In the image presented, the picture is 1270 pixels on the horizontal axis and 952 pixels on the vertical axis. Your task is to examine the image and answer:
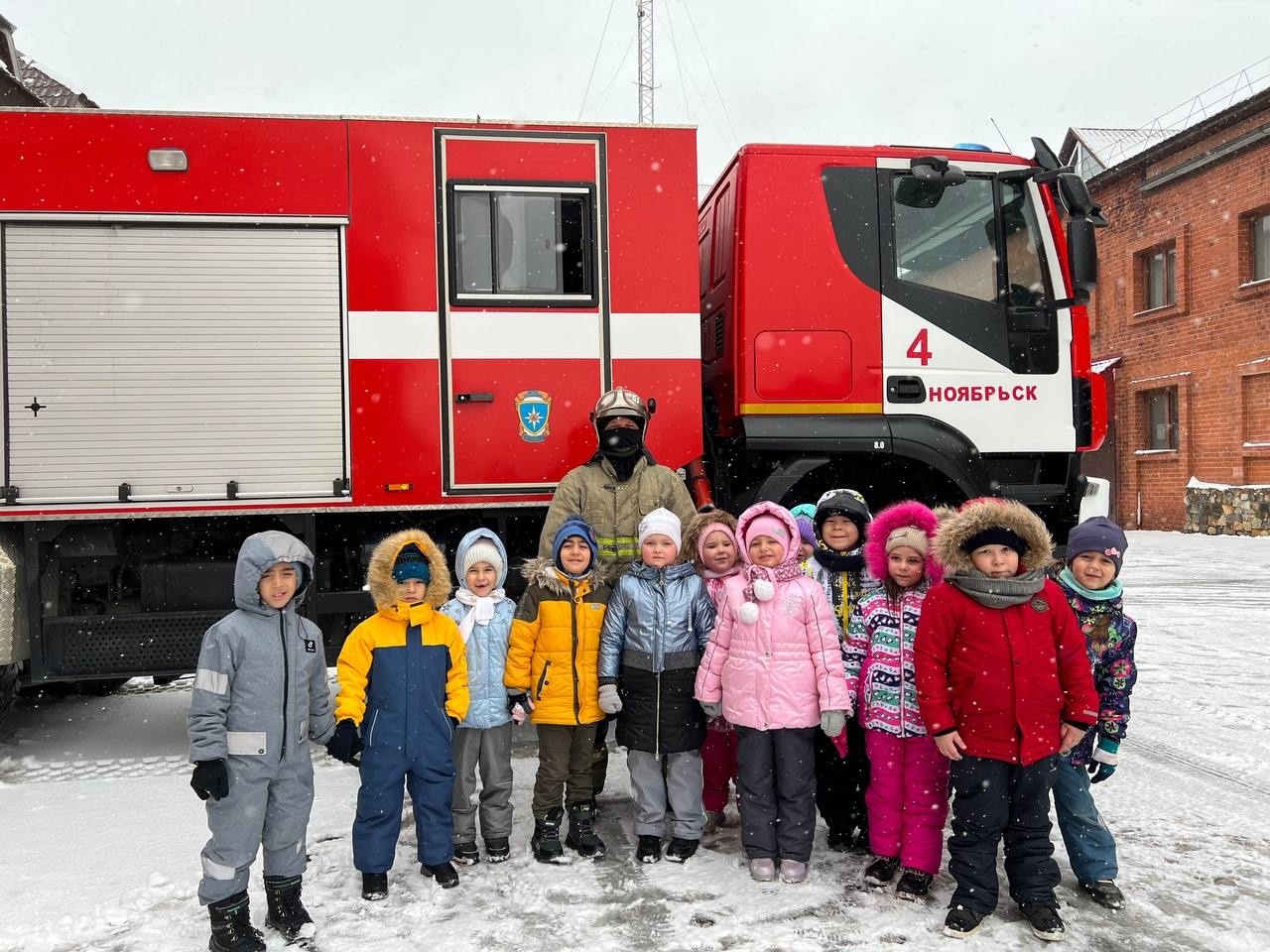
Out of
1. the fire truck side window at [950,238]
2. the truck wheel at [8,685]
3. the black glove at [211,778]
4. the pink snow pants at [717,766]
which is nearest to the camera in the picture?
the black glove at [211,778]

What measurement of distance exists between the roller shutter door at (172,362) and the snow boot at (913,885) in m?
3.08

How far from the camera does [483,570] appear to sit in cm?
354

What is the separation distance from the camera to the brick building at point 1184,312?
52.3 ft

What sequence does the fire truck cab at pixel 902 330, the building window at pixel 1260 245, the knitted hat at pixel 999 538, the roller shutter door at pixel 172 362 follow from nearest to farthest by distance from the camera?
1. the knitted hat at pixel 999 538
2. the roller shutter door at pixel 172 362
3. the fire truck cab at pixel 902 330
4. the building window at pixel 1260 245

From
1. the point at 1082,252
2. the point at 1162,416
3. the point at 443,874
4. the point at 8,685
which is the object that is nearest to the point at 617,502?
the point at 443,874

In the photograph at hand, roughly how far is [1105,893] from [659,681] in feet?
5.47

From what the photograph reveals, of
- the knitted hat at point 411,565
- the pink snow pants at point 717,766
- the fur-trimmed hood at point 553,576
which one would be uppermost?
the knitted hat at point 411,565

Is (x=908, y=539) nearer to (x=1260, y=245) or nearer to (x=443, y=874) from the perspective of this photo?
(x=443, y=874)

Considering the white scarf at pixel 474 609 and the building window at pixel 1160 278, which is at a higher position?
the building window at pixel 1160 278

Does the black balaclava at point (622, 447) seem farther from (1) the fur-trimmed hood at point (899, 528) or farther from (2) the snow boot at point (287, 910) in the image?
(2) the snow boot at point (287, 910)

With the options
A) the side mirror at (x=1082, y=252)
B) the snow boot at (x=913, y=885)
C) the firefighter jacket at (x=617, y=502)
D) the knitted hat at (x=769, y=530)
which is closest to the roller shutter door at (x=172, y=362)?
the firefighter jacket at (x=617, y=502)

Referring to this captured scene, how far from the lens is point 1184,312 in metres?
17.5

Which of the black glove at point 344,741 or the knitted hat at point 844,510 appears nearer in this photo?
the black glove at point 344,741

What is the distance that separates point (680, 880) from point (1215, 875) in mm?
1882
